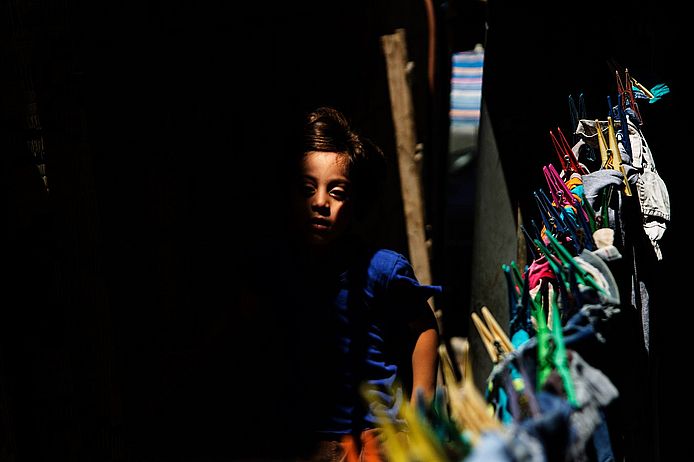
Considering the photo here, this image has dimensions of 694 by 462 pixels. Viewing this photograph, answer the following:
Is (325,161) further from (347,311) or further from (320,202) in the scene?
(347,311)

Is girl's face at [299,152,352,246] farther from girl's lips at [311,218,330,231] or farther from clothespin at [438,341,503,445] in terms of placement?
clothespin at [438,341,503,445]

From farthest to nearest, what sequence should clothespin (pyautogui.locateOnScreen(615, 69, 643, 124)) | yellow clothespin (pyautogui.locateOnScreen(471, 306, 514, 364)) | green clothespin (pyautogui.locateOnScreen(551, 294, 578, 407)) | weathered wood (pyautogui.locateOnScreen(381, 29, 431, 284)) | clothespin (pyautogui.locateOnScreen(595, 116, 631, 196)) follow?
1. weathered wood (pyautogui.locateOnScreen(381, 29, 431, 284))
2. clothespin (pyautogui.locateOnScreen(615, 69, 643, 124))
3. clothespin (pyautogui.locateOnScreen(595, 116, 631, 196))
4. yellow clothespin (pyautogui.locateOnScreen(471, 306, 514, 364))
5. green clothespin (pyautogui.locateOnScreen(551, 294, 578, 407))

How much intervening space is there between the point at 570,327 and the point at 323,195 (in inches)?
42.3

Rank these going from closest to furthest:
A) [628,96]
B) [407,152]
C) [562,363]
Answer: [562,363] → [628,96] → [407,152]

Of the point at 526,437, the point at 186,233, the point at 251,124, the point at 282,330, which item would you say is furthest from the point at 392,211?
the point at 526,437

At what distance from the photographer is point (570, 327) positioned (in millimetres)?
1512

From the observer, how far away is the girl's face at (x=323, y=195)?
2398 mm

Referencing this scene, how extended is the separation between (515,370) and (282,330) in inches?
45.4

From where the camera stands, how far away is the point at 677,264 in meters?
2.57

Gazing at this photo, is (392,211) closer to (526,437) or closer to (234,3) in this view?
(234,3)

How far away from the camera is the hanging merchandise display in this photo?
1.16m

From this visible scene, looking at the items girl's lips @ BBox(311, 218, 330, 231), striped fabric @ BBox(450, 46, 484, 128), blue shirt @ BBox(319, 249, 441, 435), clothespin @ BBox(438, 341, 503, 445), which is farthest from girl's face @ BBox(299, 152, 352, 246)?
striped fabric @ BBox(450, 46, 484, 128)

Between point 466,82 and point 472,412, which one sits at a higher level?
point 466,82

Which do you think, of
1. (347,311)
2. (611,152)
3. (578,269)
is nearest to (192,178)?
(347,311)
